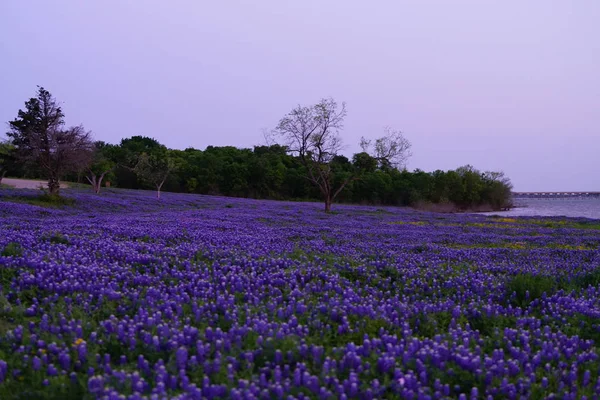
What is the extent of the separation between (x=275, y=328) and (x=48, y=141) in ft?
97.7

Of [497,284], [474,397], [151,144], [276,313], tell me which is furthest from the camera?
[151,144]

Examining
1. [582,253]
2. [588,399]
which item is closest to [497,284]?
[588,399]

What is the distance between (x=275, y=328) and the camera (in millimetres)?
4266

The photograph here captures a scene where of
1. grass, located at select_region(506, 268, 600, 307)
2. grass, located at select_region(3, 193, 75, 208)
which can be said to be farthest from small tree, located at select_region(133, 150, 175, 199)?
grass, located at select_region(506, 268, 600, 307)

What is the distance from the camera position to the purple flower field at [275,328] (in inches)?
130

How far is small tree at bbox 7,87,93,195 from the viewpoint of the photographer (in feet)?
95.3

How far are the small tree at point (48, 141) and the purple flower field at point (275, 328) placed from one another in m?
24.0

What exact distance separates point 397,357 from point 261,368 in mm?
1183

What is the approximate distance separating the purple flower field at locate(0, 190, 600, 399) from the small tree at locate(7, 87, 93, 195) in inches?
947

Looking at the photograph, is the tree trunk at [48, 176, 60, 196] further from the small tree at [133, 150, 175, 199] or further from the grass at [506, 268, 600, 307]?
the grass at [506, 268, 600, 307]

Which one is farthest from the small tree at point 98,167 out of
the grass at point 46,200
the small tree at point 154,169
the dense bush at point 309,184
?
the dense bush at point 309,184

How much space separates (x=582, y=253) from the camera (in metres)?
12.0

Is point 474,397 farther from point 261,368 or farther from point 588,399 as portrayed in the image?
point 261,368

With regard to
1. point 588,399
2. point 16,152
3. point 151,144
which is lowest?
point 588,399
